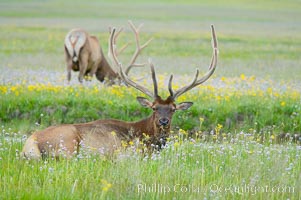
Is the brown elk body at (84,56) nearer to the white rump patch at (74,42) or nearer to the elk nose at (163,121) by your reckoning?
the white rump patch at (74,42)

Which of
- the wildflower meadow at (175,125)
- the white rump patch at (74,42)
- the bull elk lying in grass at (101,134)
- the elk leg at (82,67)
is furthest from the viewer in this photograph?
the elk leg at (82,67)

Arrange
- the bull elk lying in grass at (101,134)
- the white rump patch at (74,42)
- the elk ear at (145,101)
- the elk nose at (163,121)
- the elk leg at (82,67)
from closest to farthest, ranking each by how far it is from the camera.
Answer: the bull elk lying in grass at (101,134), the elk nose at (163,121), the elk ear at (145,101), the white rump patch at (74,42), the elk leg at (82,67)

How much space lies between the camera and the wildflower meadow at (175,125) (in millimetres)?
8445

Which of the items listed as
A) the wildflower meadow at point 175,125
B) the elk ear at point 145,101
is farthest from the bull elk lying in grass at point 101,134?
the wildflower meadow at point 175,125

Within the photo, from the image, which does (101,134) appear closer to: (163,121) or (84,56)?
(163,121)

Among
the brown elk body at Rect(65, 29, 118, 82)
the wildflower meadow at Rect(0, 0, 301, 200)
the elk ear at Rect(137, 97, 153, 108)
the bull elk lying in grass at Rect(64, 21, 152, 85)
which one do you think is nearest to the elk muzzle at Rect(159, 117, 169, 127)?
the wildflower meadow at Rect(0, 0, 301, 200)

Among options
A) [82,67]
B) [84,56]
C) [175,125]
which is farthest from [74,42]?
[175,125]

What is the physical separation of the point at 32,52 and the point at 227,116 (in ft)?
56.0

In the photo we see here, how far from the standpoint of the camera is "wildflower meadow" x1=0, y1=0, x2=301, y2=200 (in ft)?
27.7

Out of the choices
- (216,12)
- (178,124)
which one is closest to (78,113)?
(178,124)

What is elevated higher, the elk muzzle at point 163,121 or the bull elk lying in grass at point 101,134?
the elk muzzle at point 163,121

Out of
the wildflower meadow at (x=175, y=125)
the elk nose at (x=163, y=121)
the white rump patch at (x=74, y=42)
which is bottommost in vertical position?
the wildflower meadow at (x=175, y=125)

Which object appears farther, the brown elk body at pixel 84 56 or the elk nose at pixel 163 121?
the brown elk body at pixel 84 56

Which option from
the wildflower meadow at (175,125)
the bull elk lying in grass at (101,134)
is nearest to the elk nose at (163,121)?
the bull elk lying in grass at (101,134)
